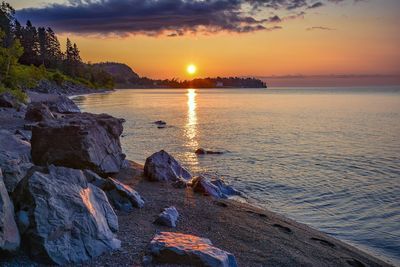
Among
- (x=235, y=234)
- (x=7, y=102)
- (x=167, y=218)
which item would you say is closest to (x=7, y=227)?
(x=167, y=218)

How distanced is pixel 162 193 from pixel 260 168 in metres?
12.2

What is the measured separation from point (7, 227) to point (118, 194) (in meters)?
4.84

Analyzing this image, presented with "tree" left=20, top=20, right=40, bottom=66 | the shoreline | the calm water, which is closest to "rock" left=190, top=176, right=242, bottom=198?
the shoreline

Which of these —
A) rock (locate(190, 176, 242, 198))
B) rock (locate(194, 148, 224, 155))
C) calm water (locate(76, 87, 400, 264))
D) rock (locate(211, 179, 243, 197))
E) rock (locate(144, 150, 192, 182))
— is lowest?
calm water (locate(76, 87, 400, 264))

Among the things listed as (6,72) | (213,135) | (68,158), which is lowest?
(213,135)

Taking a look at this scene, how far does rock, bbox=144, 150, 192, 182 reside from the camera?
16.9 metres

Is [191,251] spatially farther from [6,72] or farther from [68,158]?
[6,72]

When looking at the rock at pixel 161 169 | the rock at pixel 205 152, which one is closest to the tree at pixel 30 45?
the rock at pixel 205 152

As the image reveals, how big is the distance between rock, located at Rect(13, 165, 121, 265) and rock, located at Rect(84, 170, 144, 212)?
9.27 ft

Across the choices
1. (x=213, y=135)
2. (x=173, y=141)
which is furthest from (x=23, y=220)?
(x=213, y=135)

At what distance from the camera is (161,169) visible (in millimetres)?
17344

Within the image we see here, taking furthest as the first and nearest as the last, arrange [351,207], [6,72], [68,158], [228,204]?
[6,72]
[351,207]
[228,204]
[68,158]

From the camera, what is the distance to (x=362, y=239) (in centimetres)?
1429

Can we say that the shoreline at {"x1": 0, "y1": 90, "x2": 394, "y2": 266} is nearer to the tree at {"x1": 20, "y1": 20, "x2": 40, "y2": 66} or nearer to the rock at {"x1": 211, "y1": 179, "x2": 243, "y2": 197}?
the rock at {"x1": 211, "y1": 179, "x2": 243, "y2": 197}
